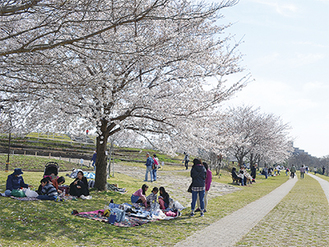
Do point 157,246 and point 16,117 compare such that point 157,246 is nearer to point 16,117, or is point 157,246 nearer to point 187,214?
point 187,214

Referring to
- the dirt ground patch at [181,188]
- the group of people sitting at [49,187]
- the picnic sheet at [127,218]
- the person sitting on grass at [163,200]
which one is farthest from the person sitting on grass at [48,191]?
the dirt ground patch at [181,188]

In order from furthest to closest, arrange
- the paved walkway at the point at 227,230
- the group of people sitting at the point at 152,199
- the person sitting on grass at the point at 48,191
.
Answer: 1. the group of people sitting at the point at 152,199
2. the person sitting on grass at the point at 48,191
3. the paved walkway at the point at 227,230

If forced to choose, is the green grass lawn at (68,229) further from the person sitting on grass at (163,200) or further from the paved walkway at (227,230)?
the person sitting on grass at (163,200)

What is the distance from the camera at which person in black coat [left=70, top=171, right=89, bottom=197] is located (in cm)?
1020

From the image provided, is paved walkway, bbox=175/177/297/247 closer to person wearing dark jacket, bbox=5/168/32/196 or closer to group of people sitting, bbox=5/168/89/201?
group of people sitting, bbox=5/168/89/201

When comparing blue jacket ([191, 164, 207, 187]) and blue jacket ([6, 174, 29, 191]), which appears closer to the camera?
blue jacket ([6, 174, 29, 191])

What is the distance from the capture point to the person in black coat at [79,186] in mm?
10203

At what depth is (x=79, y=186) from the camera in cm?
1027

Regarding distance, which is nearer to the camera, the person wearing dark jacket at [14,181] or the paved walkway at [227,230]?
the paved walkway at [227,230]

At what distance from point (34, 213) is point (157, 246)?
3.59 meters

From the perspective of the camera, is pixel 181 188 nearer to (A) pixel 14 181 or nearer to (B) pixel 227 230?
(B) pixel 227 230

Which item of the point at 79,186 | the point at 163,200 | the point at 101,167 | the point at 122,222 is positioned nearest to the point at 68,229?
the point at 122,222

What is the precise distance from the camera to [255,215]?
9688 mm

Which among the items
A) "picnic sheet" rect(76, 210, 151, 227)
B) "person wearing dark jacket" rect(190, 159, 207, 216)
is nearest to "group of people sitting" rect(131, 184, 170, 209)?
"person wearing dark jacket" rect(190, 159, 207, 216)
